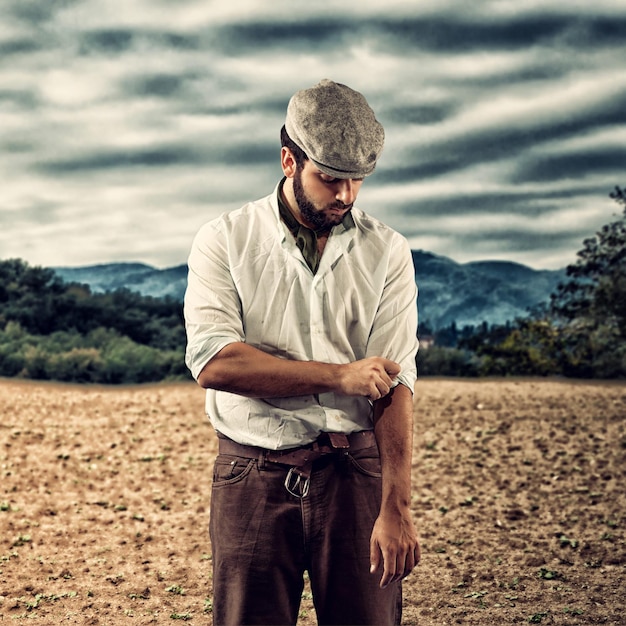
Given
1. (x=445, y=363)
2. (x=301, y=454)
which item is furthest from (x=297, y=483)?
(x=445, y=363)

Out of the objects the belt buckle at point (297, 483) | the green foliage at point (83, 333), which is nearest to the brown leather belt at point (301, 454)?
the belt buckle at point (297, 483)

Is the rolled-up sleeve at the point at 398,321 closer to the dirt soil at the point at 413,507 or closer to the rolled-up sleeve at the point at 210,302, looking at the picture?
the rolled-up sleeve at the point at 210,302

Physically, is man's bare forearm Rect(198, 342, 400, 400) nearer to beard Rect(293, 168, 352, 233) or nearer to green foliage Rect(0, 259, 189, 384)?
beard Rect(293, 168, 352, 233)

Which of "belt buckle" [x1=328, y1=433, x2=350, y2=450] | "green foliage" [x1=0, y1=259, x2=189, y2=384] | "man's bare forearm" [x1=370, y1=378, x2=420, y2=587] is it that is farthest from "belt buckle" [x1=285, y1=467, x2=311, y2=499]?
"green foliage" [x1=0, y1=259, x2=189, y2=384]

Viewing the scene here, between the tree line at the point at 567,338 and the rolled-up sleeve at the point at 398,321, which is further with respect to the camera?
the tree line at the point at 567,338

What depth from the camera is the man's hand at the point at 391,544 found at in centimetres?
246

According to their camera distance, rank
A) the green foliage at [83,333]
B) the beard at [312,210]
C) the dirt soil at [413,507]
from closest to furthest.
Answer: the beard at [312,210], the dirt soil at [413,507], the green foliage at [83,333]

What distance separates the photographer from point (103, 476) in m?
11.2

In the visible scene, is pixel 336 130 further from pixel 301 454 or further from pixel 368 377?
pixel 301 454

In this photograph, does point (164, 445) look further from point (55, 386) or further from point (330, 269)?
point (330, 269)

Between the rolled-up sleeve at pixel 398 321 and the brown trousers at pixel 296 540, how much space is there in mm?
282

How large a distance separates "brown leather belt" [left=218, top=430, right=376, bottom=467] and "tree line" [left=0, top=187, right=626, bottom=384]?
1580 cm

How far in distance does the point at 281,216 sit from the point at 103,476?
933cm

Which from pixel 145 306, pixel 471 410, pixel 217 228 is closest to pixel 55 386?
pixel 145 306
